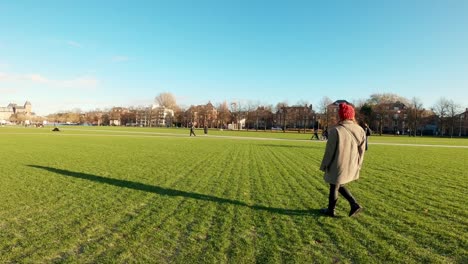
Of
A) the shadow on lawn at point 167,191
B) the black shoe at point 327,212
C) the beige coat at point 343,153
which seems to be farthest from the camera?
the shadow on lawn at point 167,191

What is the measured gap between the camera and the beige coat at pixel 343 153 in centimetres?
557

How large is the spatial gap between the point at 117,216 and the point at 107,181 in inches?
144

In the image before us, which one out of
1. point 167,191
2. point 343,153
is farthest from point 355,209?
point 167,191

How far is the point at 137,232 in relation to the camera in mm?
4852

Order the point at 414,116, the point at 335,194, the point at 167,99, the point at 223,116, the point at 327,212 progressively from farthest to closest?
the point at 167,99 → the point at 223,116 → the point at 414,116 → the point at 327,212 → the point at 335,194

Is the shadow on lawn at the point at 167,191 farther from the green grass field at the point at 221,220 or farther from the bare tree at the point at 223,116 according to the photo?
the bare tree at the point at 223,116

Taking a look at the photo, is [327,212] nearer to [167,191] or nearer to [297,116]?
[167,191]

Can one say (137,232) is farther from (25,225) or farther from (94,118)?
(94,118)

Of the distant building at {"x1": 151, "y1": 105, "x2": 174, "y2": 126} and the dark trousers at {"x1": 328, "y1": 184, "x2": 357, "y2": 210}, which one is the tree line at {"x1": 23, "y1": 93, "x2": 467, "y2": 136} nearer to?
the distant building at {"x1": 151, "y1": 105, "x2": 174, "y2": 126}

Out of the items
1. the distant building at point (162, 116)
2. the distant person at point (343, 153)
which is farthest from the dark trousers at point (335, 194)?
the distant building at point (162, 116)

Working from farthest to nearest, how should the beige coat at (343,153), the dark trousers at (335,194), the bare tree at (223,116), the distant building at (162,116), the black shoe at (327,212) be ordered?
the distant building at (162,116), the bare tree at (223,116), the black shoe at (327,212), the dark trousers at (335,194), the beige coat at (343,153)

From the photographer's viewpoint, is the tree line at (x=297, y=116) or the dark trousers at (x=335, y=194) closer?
the dark trousers at (x=335, y=194)

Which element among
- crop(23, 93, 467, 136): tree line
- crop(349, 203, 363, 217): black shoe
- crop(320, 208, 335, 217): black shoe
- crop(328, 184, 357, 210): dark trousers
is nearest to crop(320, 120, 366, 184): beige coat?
crop(328, 184, 357, 210): dark trousers

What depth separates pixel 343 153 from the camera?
18.3ft
